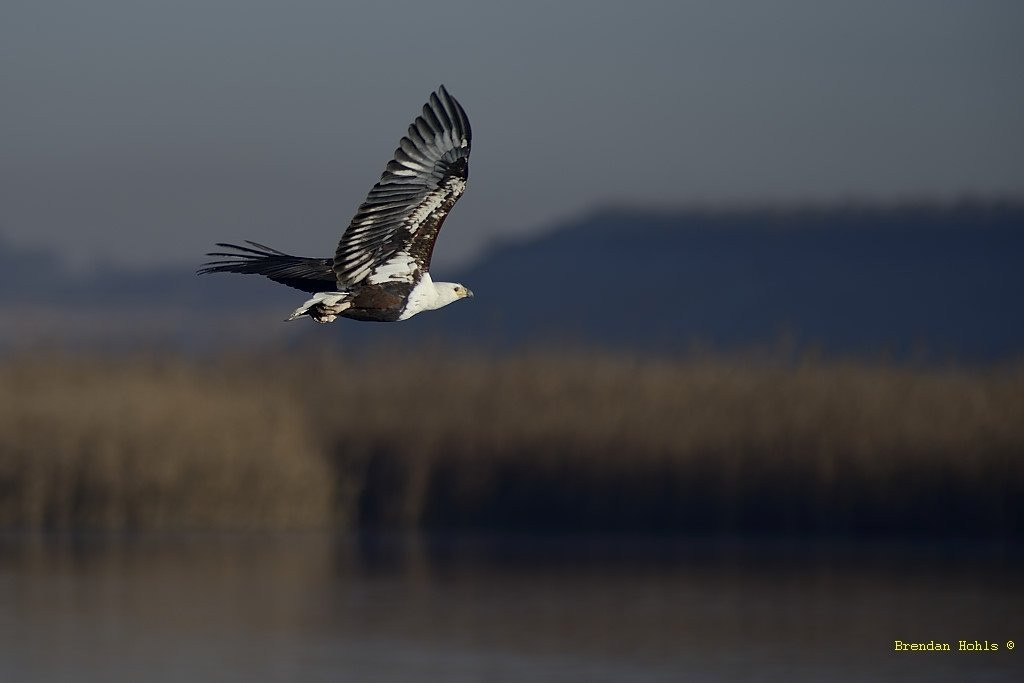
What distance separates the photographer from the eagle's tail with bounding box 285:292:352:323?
10742mm

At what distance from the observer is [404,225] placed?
1108 cm

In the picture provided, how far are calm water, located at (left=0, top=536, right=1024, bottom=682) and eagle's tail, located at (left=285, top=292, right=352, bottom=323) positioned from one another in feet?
23.7

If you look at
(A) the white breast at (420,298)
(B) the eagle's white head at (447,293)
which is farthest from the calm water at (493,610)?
(A) the white breast at (420,298)

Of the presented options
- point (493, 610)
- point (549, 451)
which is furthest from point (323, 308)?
point (549, 451)

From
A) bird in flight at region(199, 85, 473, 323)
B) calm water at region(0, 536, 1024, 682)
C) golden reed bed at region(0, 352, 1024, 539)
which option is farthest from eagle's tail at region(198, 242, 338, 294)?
golden reed bed at region(0, 352, 1024, 539)

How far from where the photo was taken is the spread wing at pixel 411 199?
1097 centimetres

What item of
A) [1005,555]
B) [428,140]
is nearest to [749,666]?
[1005,555]

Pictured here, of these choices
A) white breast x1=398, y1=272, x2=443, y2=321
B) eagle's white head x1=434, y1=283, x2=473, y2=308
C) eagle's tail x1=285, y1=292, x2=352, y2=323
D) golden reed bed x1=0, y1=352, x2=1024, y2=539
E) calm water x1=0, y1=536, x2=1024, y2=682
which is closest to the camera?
eagle's tail x1=285, y1=292, x2=352, y2=323

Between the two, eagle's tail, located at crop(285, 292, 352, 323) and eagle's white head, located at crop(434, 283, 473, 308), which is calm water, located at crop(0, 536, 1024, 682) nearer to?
eagle's white head, located at crop(434, 283, 473, 308)

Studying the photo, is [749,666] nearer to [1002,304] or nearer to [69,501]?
[69,501]

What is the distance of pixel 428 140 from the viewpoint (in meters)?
11.0

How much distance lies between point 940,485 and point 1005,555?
1.16 meters

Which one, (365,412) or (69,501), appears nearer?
(69,501)

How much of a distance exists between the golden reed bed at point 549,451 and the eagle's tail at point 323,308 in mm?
13720
